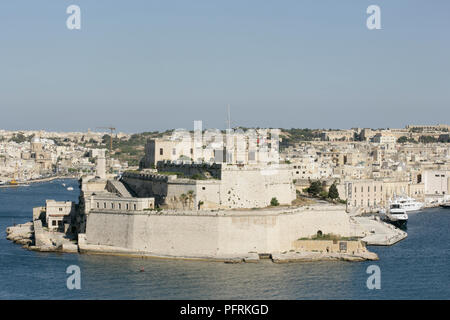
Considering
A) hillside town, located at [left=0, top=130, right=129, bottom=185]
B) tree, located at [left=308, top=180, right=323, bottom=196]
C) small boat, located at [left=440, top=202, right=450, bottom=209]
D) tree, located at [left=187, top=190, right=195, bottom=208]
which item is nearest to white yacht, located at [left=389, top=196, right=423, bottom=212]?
small boat, located at [left=440, top=202, right=450, bottom=209]

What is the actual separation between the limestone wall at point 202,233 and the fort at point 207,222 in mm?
32

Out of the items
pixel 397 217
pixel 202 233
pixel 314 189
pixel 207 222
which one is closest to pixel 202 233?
pixel 202 233

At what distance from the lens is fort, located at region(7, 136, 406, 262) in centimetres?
2638

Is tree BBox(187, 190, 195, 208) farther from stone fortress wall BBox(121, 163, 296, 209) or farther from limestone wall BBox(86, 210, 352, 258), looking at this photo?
limestone wall BBox(86, 210, 352, 258)

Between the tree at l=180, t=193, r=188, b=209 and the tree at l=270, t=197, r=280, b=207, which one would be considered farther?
A: the tree at l=270, t=197, r=280, b=207

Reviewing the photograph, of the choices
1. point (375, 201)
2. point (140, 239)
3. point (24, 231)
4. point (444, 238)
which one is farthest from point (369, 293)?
point (375, 201)

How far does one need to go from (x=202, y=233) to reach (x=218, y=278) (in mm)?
3293

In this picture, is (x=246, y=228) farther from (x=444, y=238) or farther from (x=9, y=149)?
(x=9, y=149)

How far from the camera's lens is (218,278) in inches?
915

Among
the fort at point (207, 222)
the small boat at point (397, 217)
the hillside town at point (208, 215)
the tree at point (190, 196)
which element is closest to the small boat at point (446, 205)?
the hillside town at point (208, 215)

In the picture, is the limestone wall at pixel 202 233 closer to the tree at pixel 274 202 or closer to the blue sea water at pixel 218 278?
the blue sea water at pixel 218 278

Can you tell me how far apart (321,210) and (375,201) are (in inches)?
691

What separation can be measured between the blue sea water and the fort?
757 mm
